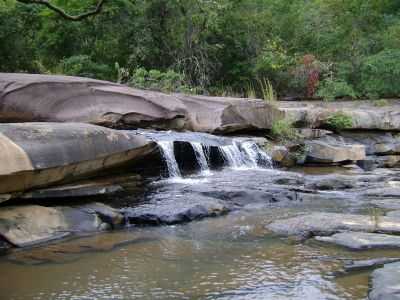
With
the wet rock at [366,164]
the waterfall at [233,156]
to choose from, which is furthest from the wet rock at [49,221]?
the wet rock at [366,164]

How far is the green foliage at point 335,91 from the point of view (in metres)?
16.4

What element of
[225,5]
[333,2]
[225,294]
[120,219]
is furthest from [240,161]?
[333,2]

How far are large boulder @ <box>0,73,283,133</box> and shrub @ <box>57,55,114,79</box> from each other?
494cm

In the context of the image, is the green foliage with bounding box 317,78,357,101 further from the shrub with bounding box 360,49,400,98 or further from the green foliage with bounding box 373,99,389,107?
the green foliage with bounding box 373,99,389,107

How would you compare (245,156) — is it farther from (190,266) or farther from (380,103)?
(380,103)

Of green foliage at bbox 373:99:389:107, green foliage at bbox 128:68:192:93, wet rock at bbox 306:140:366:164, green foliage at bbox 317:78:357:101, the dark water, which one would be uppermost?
green foliage at bbox 128:68:192:93

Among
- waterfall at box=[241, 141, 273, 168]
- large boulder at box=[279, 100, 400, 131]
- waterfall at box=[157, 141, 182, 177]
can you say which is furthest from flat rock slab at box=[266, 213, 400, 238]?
large boulder at box=[279, 100, 400, 131]

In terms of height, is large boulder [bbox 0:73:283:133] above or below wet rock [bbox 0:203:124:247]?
above

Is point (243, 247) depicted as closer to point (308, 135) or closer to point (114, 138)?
point (114, 138)

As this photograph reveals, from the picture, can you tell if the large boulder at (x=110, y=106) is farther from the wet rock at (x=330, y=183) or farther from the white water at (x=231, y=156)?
the wet rock at (x=330, y=183)

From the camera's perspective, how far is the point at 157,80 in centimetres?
1422

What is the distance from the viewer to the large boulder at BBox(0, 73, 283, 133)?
9.11m

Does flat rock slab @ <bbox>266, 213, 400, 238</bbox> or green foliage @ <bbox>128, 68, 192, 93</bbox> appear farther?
green foliage @ <bbox>128, 68, 192, 93</bbox>

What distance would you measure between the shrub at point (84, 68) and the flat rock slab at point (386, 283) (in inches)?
463
